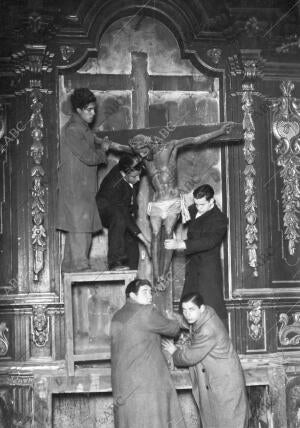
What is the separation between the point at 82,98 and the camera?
769 centimetres

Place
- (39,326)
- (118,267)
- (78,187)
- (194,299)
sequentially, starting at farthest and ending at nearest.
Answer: (39,326) → (78,187) → (118,267) → (194,299)

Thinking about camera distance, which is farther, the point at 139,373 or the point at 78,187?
the point at 78,187

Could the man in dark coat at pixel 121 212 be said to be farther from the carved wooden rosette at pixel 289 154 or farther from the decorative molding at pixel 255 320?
the carved wooden rosette at pixel 289 154

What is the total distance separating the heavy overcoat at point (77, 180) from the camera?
762 centimetres

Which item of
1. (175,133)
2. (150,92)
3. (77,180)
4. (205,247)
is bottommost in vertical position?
(205,247)

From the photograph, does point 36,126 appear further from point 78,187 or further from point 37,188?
A: point 78,187

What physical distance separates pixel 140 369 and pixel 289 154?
2.65 m

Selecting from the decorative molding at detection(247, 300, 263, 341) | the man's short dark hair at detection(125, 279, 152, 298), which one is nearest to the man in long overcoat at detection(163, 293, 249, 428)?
the man's short dark hair at detection(125, 279, 152, 298)

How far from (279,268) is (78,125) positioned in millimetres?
2251

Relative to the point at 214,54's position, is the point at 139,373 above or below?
below

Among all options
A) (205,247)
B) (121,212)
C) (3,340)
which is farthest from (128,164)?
(3,340)

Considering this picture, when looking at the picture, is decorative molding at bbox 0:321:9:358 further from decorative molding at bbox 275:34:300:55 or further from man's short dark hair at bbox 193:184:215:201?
decorative molding at bbox 275:34:300:55

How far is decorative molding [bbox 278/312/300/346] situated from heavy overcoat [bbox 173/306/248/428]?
1287 mm

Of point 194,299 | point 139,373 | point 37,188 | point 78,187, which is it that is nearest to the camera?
point 139,373
